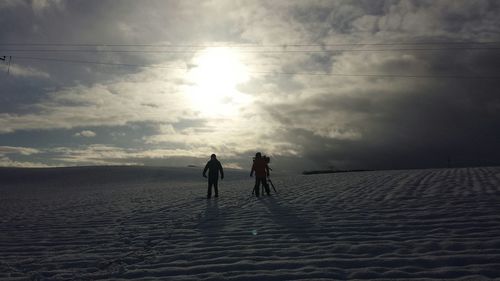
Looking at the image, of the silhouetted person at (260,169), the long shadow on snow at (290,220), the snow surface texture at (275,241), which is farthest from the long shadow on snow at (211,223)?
the silhouetted person at (260,169)

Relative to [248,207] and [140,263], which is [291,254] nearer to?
[140,263]

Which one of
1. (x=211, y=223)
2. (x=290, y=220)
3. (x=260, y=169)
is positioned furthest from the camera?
(x=260, y=169)

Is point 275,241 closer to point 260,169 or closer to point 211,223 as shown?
point 211,223

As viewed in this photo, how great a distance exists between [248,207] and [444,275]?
8.20 m

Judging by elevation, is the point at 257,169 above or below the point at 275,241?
above

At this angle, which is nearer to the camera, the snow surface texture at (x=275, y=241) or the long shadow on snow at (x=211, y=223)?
A: the snow surface texture at (x=275, y=241)

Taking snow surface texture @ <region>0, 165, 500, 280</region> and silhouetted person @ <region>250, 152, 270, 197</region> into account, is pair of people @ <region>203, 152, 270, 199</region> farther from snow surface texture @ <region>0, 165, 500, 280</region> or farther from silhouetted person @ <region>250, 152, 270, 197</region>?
snow surface texture @ <region>0, 165, 500, 280</region>

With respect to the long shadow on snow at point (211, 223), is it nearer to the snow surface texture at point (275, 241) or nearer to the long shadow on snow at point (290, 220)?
the snow surface texture at point (275, 241)

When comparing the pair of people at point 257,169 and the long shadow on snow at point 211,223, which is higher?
the pair of people at point 257,169

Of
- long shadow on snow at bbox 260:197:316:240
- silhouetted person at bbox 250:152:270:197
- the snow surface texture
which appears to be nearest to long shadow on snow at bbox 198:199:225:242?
the snow surface texture

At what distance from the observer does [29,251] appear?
27.2 feet

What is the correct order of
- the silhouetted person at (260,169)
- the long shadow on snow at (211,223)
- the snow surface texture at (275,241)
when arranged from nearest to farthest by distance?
the snow surface texture at (275,241), the long shadow on snow at (211,223), the silhouetted person at (260,169)

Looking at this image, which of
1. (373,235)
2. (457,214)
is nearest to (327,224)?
(373,235)

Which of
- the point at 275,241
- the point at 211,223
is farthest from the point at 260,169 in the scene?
the point at 275,241
